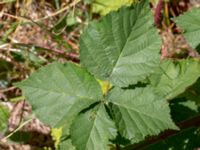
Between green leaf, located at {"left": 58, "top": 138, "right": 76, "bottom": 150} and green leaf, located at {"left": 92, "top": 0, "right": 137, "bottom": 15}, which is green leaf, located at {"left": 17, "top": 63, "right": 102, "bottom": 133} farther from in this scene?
green leaf, located at {"left": 92, "top": 0, "right": 137, "bottom": 15}

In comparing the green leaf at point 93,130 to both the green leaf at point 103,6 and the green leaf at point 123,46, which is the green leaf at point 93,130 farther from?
the green leaf at point 103,6

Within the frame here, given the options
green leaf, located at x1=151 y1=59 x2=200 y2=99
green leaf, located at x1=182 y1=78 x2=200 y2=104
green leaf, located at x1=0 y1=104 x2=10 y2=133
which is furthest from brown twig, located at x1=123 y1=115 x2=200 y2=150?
green leaf, located at x1=0 y1=104 x2=10 y2=133

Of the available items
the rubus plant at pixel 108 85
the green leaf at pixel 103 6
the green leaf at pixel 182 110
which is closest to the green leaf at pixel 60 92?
the rubus plant at pixel 108 85

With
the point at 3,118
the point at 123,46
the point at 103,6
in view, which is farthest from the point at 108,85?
the point at 103,6

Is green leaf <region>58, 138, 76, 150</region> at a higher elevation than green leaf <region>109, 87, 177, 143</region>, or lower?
lower

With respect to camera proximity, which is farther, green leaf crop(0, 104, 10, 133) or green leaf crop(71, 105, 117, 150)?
green leaf crop(0, 104, 10, 133)

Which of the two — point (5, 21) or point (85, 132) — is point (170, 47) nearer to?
point (5, 21)

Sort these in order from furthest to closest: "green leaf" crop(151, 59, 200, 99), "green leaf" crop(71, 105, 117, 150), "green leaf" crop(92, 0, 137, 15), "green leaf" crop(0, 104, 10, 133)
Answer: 1. "green leaf" crop(92, 0, 137, 15)
2. "green leaf" crop(0, 104, 10, 133)
3. "green leaf" crop(151, 59, 200, 99)
4. "green leaf" crop(71, 105, 117, 150)
